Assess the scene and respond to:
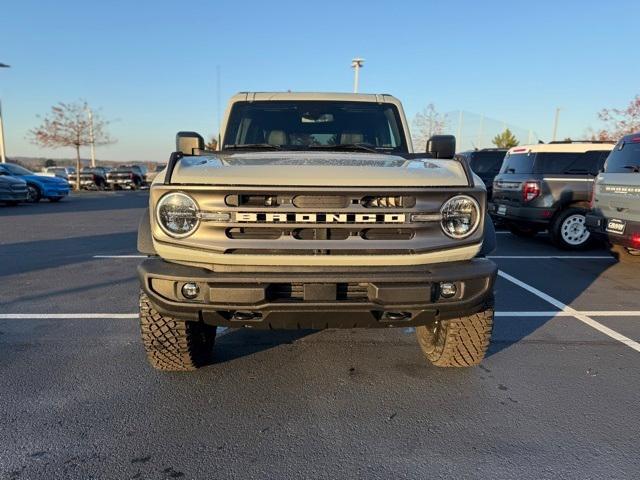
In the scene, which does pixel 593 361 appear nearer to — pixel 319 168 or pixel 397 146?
Result: pixel 397 146

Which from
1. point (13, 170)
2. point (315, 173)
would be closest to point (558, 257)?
point (315, 173)

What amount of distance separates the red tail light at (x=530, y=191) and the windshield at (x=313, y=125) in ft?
17.3

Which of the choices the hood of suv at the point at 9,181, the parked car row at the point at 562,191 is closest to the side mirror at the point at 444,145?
the parked car row at the point at 562,191

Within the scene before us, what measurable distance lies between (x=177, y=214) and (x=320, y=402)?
1487 mm

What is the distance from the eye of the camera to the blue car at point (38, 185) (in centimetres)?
1783

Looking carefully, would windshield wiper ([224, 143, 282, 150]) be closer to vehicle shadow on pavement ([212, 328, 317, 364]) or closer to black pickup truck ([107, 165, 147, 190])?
vehicle shadow on pavement ([212, 328, 317, 364])

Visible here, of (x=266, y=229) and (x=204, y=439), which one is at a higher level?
(x=266, y=229)

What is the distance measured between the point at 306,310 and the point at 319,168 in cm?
82

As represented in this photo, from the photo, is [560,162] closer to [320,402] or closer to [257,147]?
[257,147]

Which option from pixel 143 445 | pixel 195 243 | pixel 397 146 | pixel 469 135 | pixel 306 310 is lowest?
pixel 143 445

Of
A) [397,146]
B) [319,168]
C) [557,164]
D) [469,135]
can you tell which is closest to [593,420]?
[319,168]

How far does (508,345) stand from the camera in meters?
3.82

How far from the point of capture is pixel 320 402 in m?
2.90

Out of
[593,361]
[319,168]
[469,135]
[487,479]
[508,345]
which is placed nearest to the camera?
[487,479]
